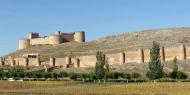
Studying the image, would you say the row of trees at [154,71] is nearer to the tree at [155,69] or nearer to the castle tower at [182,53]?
the tree at [155,69]

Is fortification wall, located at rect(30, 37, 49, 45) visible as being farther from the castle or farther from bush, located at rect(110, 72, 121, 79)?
bush, located at rect(110, 72, 121, 79)

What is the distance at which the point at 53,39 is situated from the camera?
14175 cm

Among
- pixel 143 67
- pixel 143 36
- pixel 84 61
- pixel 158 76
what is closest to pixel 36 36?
pixel 143 36

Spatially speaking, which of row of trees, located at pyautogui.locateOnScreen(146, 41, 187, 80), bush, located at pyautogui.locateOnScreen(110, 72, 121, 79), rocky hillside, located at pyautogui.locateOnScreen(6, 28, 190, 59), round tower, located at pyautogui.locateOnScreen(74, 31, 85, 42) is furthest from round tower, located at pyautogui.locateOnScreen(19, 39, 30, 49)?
row of trees, located at pyautogui.locateOnScreen(146, 41, 187, 80)

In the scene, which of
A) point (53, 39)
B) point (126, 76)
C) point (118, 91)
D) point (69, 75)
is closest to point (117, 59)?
point (69, 75)

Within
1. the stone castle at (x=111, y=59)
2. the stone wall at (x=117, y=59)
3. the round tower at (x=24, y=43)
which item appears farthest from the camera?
the round tower at (x=24, y=43)

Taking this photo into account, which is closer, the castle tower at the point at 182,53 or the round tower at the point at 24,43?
the castle tower at the point at 182,53

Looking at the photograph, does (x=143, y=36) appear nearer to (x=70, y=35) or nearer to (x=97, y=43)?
(x=97, y=43)

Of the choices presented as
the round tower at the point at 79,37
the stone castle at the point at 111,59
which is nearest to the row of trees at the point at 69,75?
the stone castle at the point at 111,59

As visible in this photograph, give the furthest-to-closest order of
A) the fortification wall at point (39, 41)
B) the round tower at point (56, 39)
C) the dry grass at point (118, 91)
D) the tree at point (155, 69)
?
1. the fortification wall at point (39, 41)
2. the round tower at point (56, 39)
3. the tree at point (155, 69)
4. the dry grass at point (118, 91)

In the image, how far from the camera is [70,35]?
148 meters

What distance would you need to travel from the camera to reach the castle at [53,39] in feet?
467

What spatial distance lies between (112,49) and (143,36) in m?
15.2

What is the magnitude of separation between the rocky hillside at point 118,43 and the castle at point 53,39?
5.27 m
